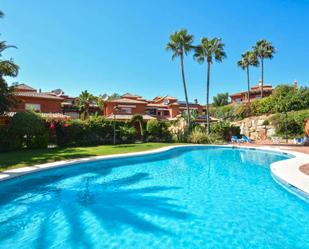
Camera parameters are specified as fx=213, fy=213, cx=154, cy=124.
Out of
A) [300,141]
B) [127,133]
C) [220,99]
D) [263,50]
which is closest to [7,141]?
[127,133]

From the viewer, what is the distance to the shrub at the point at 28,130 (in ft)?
59.1

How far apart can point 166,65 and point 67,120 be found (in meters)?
18.2

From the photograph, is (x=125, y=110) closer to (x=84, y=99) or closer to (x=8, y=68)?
(x=84, y=99)

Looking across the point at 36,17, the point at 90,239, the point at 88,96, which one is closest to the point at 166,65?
the point at 88,96

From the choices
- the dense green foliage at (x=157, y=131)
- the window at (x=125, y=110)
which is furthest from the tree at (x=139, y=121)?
the window at (x=125, y=110)

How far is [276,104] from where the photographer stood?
105 ft

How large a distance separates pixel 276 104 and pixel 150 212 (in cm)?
3168

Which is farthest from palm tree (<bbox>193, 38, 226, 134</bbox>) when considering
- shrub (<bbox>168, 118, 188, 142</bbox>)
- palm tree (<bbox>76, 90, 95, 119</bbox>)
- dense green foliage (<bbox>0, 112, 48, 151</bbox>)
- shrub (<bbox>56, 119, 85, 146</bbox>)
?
palm tree (<bbox>76, 90, 95, 119</bbox>)

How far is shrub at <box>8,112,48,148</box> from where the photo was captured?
18016mm

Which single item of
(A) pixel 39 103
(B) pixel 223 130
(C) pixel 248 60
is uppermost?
(C) pixel 248 60

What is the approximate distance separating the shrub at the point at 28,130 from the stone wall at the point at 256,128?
28.8m

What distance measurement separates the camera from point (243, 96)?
56.3m

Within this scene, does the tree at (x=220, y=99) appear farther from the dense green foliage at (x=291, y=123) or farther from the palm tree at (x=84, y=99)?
the palm tree at (x=84, y=99)

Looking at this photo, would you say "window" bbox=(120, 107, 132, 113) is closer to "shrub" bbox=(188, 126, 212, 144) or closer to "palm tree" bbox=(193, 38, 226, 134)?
"shrub" bbox=(188, 126, 212, 144)
